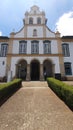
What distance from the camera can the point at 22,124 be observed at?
4410 millimetres

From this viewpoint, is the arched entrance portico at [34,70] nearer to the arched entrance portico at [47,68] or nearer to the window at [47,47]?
the arched entrance portico at [47,68]

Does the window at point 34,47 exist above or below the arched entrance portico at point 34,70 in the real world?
above

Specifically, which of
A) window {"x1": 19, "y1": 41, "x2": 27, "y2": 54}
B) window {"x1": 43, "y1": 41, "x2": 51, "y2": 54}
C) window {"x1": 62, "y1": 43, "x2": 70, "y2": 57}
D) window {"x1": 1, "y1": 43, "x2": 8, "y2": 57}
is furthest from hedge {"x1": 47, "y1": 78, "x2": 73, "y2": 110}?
window {"x1": 1, "y1": 43, "x2": 8, "y2": 57}

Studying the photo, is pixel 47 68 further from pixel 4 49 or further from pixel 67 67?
pixel 4 49

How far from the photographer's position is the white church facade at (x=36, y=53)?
23.6 metres

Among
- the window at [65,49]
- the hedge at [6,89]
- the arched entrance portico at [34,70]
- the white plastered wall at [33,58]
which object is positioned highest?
the window at [65,49]

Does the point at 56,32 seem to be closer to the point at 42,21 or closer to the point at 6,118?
the point at 42,21

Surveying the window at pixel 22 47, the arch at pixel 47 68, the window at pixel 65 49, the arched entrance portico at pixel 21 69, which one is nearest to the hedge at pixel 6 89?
the arched entrance portico at pixel 21 69

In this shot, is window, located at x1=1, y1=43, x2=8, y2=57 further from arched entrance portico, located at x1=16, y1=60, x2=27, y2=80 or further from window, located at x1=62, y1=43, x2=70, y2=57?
window, located at x1=62, y1=43, x2=70, y2=57

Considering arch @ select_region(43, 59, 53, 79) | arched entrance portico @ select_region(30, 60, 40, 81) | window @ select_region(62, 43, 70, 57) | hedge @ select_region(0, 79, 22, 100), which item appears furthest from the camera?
arched entrance portico @ select_region(30, 60, 40, 81)

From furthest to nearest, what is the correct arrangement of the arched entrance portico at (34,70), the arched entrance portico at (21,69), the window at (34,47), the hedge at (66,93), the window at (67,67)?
the arched entrance portico at (34,70) → the arched entrance portico at (21,69) → the window at (34,47) → the window at (67,67) → the hedge at (66,93)

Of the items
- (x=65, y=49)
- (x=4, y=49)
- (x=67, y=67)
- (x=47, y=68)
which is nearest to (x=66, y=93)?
(x=67, y=67)

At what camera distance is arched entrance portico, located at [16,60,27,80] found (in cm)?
2455

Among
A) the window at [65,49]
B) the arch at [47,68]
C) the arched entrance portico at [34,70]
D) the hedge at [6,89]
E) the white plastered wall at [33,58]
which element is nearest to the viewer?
the hedge at [6,89]
